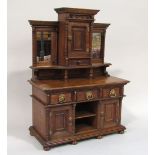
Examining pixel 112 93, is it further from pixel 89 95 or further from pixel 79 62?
pixel 79 62

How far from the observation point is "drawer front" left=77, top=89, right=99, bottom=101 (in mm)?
3925

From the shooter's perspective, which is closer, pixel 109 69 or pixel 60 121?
pixel 60 121

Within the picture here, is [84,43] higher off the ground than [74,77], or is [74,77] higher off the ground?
[84,43]

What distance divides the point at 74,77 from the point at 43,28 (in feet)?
2.45

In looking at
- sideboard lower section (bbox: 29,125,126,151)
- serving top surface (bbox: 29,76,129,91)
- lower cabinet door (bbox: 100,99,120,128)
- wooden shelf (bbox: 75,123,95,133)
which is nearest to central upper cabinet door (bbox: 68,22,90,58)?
serving top surface (bbox: 29,76,129,91)

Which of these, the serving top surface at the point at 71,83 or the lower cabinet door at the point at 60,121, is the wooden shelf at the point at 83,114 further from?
the serving top surface at the point at 71,83

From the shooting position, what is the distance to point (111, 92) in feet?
13.7

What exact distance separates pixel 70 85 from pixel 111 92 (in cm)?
60

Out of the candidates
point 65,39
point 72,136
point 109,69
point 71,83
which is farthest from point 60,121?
point 109,69

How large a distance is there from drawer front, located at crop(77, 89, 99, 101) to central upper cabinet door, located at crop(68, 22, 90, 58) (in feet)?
1.67

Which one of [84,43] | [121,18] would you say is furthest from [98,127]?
[121,18]
